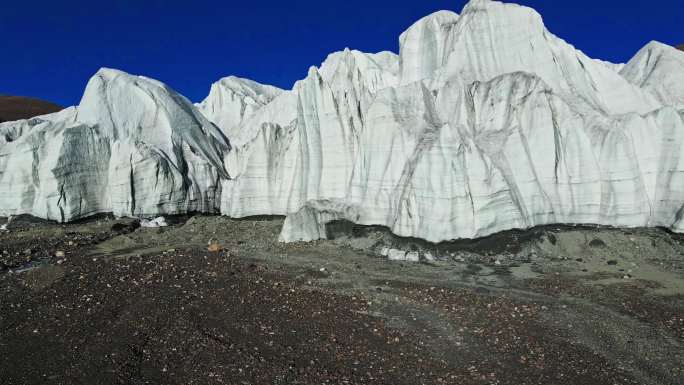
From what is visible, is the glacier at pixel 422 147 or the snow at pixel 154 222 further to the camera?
the snow at pixel 154 222

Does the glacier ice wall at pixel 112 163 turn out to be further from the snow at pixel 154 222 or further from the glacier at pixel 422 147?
the snow at pixel 154 222

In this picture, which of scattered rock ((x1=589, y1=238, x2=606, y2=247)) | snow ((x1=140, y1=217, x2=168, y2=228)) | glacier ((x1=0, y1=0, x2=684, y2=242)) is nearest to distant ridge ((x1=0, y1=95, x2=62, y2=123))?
glacier ((x1=0, y1=0, x2=684, y2=242))

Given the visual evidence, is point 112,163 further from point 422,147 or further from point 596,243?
point 596,243

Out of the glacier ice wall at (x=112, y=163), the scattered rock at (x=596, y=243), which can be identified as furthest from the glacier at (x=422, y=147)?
the scattered rock at (x=596, y=243)

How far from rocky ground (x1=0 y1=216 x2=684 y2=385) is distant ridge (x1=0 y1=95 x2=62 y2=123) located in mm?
60635

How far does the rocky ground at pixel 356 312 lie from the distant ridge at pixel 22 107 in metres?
60.6

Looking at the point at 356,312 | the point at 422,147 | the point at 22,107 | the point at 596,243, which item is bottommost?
the point at 356,312

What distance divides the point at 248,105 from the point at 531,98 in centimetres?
3084

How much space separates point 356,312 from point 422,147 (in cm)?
1020

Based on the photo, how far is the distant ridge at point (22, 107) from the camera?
235ft

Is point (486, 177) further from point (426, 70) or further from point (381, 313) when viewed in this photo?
point (426, 70)

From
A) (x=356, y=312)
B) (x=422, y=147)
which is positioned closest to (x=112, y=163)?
(x=422, y=147)

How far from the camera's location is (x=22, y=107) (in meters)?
77.3

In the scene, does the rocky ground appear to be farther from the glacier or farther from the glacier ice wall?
the glacier ice wall
